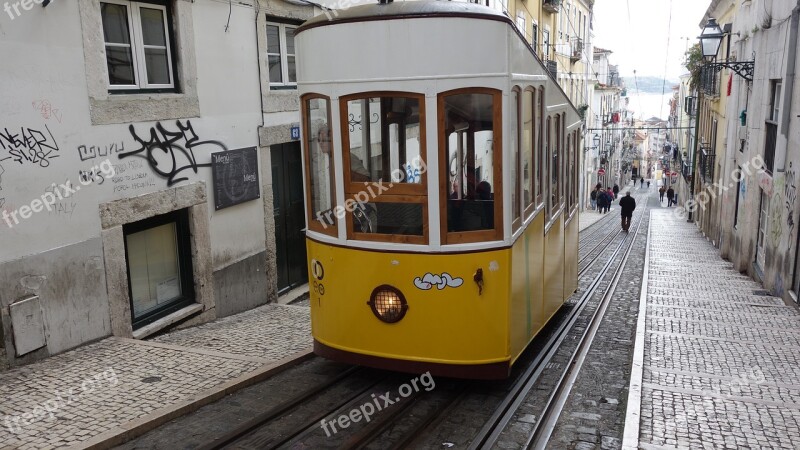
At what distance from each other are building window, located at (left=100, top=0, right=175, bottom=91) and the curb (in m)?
3.70

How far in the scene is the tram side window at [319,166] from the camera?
554 centimetres

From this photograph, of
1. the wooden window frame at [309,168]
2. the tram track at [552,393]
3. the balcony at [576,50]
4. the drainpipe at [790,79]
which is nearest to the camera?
the tram track at [552,393]

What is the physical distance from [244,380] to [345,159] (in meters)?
2.29

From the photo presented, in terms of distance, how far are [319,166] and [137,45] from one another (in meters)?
3.53

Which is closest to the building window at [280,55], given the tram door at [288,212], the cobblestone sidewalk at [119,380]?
the tram door at [288,212]

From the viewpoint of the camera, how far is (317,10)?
1110cm

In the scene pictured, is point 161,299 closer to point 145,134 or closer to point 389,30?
point 145,134

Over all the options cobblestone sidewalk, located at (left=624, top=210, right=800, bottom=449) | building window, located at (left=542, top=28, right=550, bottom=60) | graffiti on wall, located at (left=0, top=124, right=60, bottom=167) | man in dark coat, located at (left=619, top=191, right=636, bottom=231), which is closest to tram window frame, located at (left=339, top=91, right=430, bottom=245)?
cobblestone sidewalk, located at (left=624, top=210, right=800, bottom=449)

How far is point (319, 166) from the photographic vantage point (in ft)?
18.7

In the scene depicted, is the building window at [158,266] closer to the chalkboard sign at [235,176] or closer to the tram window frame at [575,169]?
the chalkboard sign at [235,176]

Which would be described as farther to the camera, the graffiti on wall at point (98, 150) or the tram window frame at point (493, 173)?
the graffiti on wall at point (98, 150)

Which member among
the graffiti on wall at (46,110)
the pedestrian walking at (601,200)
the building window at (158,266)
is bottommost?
the pedestrian walking at (601,200)

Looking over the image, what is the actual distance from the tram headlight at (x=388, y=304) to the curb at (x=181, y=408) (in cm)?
150

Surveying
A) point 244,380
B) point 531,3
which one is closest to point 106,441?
point 244,380
